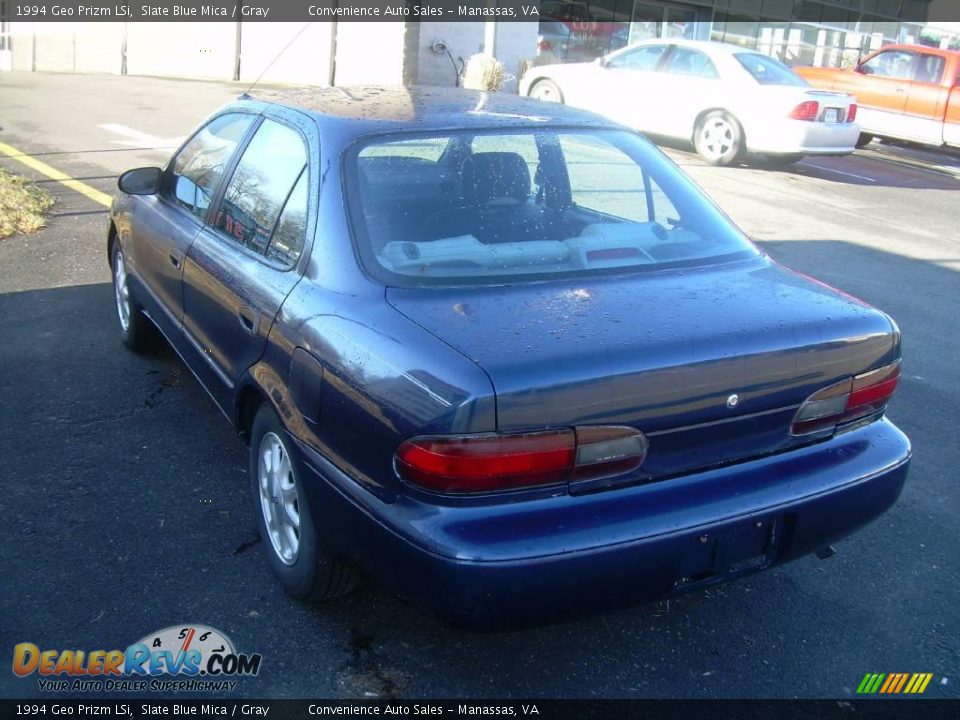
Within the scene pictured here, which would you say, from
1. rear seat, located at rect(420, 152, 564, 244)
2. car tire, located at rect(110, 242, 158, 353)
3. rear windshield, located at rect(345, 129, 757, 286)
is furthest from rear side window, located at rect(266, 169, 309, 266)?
car tire, located at rect(110, 242, 158, 353)

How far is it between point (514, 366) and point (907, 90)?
15.4 metres

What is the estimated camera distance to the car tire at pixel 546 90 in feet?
49.6

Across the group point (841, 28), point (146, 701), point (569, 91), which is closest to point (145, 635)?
point (146, 701)

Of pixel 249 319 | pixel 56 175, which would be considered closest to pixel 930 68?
pixel 56 175

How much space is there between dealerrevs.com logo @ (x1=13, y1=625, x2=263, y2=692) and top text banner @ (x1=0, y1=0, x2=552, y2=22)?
14446mm

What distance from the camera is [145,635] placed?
312 centimetres

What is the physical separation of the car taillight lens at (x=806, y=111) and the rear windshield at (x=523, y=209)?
30.6 feet

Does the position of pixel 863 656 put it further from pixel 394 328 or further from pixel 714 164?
pixel 714 164

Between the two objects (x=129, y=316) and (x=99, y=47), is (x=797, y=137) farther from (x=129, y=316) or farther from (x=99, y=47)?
(x=99, y=47)

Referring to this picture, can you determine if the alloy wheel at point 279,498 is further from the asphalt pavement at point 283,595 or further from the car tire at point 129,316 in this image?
the car tire at point 129,316

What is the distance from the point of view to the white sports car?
12609 millimetres

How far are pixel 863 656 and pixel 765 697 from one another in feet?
1.43

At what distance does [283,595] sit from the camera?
3.37 meters

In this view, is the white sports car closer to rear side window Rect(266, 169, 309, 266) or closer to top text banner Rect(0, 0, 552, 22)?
top text banner Rect(0, 0, 552, 22)
